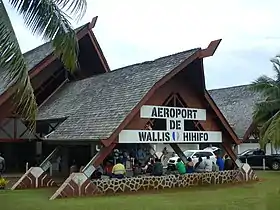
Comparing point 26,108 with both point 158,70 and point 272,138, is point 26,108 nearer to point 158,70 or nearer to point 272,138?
point 158,70

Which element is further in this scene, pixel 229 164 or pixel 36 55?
pixel 36 55

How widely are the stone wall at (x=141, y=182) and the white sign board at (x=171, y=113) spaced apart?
7.56 ft

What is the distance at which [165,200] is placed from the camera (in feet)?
52.9

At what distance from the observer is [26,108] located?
11.9 metres

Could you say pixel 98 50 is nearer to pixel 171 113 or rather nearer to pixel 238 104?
pixel 171 113

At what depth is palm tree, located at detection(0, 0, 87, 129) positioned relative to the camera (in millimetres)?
11203

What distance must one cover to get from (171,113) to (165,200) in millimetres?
5032

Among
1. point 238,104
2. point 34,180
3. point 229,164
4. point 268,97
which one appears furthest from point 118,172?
point 238,104

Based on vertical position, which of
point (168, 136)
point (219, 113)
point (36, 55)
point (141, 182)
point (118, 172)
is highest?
point (36, 55)

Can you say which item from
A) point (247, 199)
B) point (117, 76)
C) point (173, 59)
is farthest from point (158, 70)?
point (247, 199)

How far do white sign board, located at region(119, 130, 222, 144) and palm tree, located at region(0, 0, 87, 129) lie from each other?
6120 mm

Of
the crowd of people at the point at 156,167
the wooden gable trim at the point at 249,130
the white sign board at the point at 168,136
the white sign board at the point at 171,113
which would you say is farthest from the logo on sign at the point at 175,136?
the wooden gable trim at the point at 249,130

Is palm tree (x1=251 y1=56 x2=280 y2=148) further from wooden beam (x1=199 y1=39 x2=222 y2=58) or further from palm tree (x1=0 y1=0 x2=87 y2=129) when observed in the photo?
palm tree (x1=0 y1=0 x2=87 y2=129)

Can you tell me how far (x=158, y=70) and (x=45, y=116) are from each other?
6.80 meters
